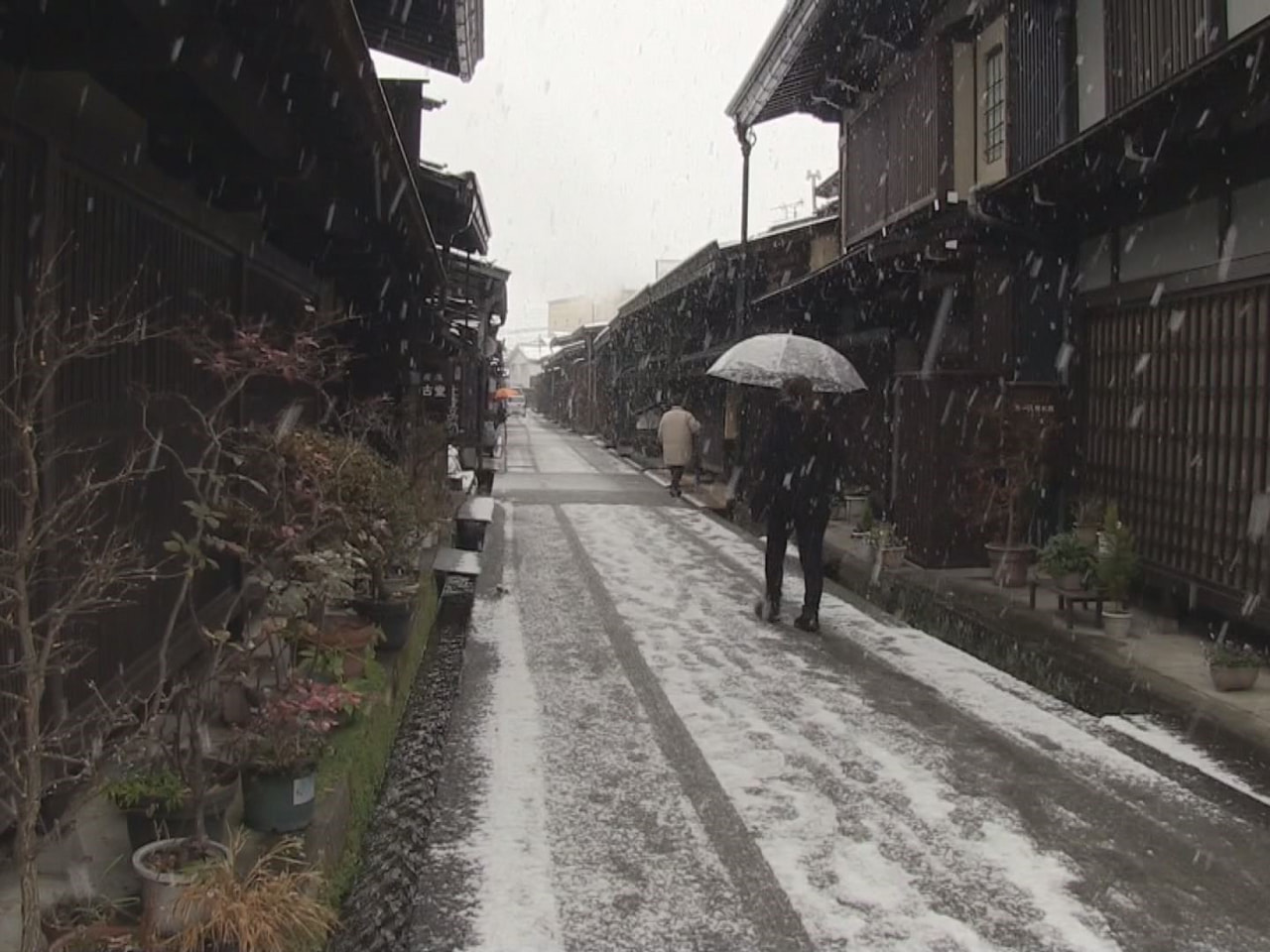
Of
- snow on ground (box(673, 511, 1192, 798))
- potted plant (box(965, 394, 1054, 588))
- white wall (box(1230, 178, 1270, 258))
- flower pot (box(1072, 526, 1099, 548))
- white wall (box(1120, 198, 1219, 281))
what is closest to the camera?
snow on ground (box(673, 511, 1192, 798))

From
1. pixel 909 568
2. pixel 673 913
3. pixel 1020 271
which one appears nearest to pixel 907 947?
pixel 673 913

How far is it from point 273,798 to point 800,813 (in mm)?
2309

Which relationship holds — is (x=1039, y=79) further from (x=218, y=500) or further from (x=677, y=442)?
(x=677, y=442)

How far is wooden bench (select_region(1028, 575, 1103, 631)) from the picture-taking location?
839 cm

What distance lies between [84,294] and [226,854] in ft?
8.03

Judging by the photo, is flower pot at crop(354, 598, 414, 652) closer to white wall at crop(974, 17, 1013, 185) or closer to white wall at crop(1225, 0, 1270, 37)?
white wall at crop(1225, 0, 1270, 37)

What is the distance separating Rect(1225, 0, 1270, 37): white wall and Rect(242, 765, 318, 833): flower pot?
797cm

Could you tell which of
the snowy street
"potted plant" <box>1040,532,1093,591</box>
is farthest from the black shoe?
"potted plant" <box>1040,532,1093,591</box>

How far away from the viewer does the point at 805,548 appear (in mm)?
8945

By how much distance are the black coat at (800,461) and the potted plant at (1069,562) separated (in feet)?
5.94

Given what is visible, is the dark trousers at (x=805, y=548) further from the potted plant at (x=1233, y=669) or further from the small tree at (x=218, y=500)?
the small tree at (x=218, y=500)

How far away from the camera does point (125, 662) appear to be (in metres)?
5.20

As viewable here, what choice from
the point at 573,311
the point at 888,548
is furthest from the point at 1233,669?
the point at 573,311

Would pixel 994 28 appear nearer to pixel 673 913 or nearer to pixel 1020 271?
pixel 1020 271
